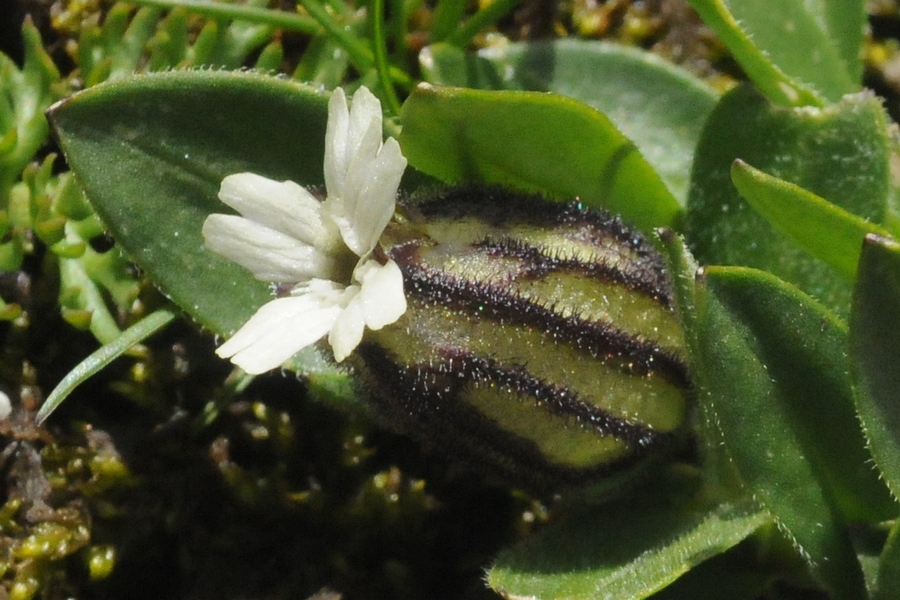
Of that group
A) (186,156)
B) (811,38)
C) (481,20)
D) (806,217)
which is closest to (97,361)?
(186,156)

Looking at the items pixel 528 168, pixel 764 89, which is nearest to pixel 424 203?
pixel 528 168

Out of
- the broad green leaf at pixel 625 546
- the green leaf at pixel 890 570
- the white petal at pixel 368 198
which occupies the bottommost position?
the broad green leaf at pixel 625 546

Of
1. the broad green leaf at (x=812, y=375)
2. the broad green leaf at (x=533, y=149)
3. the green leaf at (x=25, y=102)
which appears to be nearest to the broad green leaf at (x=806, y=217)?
the broad green leaf at (x=812, y=375)

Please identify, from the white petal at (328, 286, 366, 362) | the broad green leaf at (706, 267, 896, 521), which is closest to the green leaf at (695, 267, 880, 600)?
the broad green leaf at (706, 267, 896, 521)

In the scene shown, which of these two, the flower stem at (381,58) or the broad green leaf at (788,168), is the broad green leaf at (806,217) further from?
the flower stem at (381,58)

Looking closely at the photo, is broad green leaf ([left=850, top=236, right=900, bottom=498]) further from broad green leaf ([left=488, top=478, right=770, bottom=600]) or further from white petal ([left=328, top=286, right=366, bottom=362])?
white petal ([left=328, top=286, right=366, bottom=362])

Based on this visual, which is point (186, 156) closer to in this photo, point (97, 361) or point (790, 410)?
point (97, 361)

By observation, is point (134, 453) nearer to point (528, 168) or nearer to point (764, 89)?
point (528, 168)

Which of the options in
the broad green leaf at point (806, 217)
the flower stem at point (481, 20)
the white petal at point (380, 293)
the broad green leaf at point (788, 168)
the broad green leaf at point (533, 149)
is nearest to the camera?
the white petal at point (380, 293)
